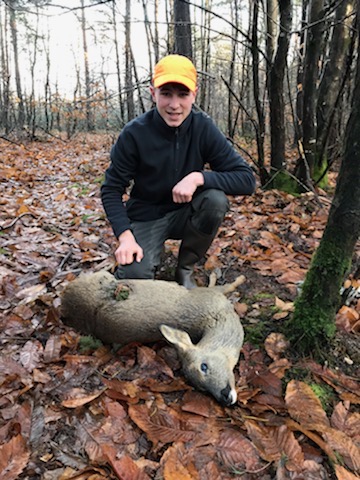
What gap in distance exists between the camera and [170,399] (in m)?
2.23

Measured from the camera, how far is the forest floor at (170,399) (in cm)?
181

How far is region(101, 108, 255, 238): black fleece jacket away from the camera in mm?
3123

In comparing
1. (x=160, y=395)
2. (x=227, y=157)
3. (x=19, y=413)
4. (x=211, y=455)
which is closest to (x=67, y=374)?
(x=19, y=413)

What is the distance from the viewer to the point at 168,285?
2857 millimetres

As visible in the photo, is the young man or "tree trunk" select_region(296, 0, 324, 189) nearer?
the young man

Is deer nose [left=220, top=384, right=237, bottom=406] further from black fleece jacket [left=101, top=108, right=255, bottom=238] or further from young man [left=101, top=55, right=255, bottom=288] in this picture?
black fleece jacket [left=101, top=108, right=255, bottom=238]

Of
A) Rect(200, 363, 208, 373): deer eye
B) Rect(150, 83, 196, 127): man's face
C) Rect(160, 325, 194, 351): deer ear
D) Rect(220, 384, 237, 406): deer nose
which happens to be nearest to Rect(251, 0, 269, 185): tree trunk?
Rect(150, 83, 196, 127): man's face

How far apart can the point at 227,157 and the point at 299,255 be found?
1.42 m

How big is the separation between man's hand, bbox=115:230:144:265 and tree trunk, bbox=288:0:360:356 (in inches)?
44.8

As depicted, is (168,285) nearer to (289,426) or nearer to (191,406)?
(191,406)

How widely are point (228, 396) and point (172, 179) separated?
6.03 ft

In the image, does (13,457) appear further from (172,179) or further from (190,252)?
(172,179)

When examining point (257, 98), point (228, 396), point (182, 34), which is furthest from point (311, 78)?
point (228, 396)

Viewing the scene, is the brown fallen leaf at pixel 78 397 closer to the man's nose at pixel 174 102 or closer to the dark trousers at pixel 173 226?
the dark trousers at pixel 173 226
